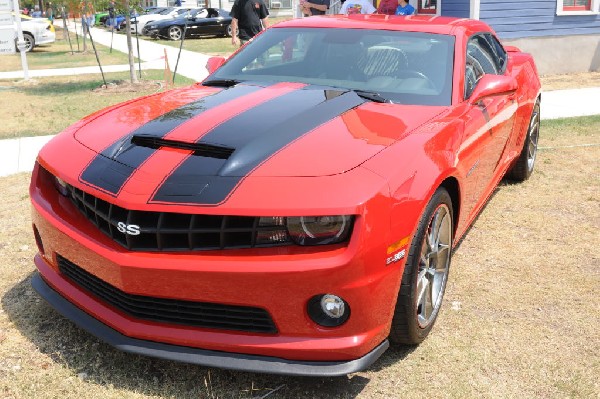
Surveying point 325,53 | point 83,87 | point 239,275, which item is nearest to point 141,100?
point 325,53

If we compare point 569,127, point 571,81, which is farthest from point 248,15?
point 571,81

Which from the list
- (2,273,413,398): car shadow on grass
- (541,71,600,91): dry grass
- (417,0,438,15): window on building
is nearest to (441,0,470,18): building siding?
(417,0,438,15): window on building

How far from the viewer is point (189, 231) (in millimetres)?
2574

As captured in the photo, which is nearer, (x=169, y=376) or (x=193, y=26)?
(x=169, y=376)

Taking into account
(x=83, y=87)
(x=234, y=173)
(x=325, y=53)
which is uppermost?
(x=325, y=53)

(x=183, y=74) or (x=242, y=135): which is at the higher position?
(x=242, y=135)

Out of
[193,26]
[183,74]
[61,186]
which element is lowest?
[183,74]

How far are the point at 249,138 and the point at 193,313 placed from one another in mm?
805

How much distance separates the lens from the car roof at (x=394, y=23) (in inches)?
169

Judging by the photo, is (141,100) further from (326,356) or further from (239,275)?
(326,356)

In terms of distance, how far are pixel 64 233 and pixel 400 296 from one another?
1.51 metres

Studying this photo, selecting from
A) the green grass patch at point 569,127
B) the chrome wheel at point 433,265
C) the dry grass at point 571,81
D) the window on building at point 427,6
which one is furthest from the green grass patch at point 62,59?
the chrome wheel at point 433,265

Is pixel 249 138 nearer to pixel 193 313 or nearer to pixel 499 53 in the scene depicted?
pixel 193 313

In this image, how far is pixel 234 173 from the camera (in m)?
2.68
